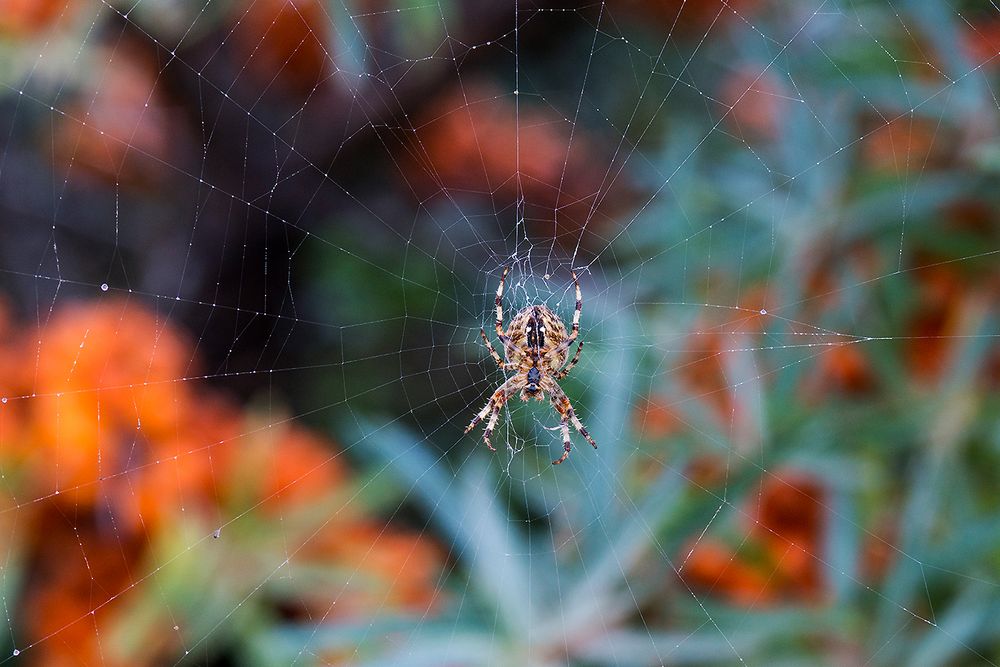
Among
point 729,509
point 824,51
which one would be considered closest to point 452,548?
point 729,509

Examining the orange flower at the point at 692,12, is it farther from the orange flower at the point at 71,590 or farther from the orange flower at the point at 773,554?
the orange flower at the point at 71,590

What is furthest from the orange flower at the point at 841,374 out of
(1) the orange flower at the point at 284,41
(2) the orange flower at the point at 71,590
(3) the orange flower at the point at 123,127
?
(3) the orange flower at the point at 123,127

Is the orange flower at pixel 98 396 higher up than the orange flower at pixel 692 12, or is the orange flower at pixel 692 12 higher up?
the orange flower at pixel 692 12

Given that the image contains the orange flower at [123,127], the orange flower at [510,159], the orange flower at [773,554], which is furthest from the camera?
the orange flower at [510,159]

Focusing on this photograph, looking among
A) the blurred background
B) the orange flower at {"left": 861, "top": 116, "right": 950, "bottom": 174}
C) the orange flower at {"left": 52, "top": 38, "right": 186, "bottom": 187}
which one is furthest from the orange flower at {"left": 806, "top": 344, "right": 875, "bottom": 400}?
the orange flower at {"left": 52, "top": 38, "right": 186, "bottom": 187}

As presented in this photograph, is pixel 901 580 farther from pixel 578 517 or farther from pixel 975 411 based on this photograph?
pixel 578 517

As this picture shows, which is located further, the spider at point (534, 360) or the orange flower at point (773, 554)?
the spider at point (534, 360)
